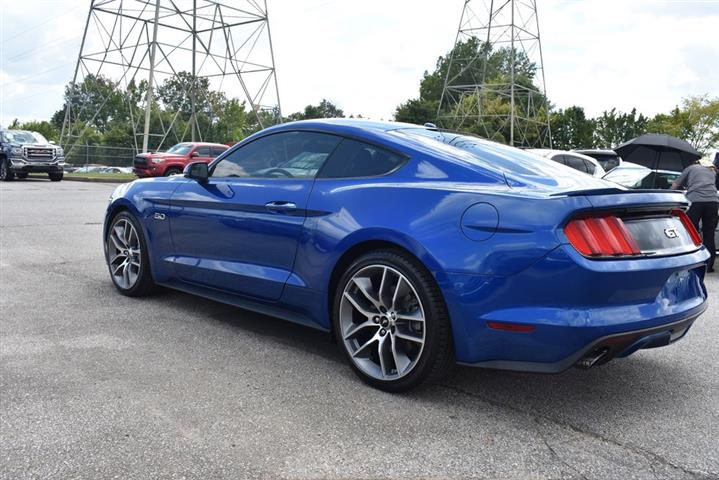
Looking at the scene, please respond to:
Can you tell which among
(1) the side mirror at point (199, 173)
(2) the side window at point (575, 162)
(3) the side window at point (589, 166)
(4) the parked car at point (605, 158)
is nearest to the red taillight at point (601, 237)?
(1) the side mirror at point (199, 173)

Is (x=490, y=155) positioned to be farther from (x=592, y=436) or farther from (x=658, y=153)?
(x=658, y=153)

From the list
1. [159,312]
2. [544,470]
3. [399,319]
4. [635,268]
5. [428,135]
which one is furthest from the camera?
[159,312]

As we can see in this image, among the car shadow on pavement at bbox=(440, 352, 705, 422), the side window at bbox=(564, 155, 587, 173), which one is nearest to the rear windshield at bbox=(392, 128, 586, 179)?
the car shadow on pavement at bbox=(440, 352, 705, 422)

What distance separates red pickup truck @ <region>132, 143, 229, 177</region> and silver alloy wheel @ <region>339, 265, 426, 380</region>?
873 inches

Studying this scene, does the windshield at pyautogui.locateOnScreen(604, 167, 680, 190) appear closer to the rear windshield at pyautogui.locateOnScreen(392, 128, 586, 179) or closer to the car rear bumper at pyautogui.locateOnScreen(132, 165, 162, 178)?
the rear windshield at pyautogui.locateOnScreen(392, 128, 586, 179)

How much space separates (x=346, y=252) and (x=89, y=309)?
2.50m

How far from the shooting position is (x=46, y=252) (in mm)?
7715

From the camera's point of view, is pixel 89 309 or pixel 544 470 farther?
pixel 89 309

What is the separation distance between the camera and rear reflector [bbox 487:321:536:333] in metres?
2.98

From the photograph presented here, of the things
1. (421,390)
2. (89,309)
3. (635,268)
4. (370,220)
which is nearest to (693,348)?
(635,268)

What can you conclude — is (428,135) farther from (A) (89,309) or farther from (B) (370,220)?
(A) (89,309)

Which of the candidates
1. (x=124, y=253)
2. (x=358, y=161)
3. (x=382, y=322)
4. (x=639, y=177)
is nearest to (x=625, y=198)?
(x=382, y=322)

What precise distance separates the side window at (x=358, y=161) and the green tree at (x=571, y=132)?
69.6 meters

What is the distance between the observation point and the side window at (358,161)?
3.68 metres
